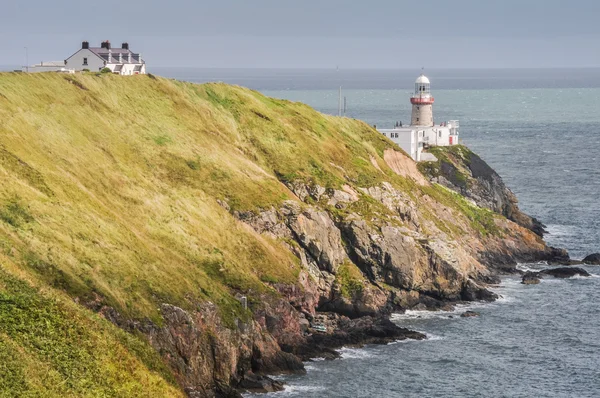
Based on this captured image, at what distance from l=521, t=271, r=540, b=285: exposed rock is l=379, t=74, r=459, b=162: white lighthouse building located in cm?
3865

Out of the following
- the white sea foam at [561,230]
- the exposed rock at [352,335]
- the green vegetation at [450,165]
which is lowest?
the exposed rock at [352,335]

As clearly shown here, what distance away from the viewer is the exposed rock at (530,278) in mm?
111562

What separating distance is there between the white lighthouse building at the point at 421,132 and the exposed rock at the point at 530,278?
38.6m

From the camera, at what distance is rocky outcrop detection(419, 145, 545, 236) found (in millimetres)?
141125

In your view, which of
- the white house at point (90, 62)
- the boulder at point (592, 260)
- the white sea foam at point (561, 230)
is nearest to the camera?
the boulder at point (592, 260)

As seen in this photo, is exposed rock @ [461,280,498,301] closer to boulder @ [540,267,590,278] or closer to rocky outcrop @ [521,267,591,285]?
rocky outcrop @ [521,267,591,285]

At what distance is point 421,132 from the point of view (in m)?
156

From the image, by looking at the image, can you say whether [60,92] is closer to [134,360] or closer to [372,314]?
[372,314]

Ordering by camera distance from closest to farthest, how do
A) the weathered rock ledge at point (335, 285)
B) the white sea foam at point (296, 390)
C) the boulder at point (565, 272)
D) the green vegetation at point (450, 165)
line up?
the weathered rock ledge at point (335, 285), the white sea foam at point (296, 390), the boulder at point (565, 272), the green vegetation at point (450, 165)

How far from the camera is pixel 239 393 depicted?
74.7 meters

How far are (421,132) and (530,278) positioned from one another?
155 feet

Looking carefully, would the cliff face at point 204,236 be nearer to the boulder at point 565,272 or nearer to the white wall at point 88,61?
the boulder at point 565,272

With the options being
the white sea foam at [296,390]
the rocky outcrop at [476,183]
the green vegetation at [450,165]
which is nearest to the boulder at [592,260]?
the rocky outcrop at [476,183]

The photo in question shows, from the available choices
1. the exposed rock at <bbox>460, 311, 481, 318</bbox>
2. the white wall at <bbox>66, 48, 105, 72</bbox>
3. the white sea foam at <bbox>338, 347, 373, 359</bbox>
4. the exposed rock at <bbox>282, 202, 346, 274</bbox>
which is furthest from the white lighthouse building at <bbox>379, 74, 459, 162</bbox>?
the white sea foam at <bbox>338, 347, 373, 359</bbox>
